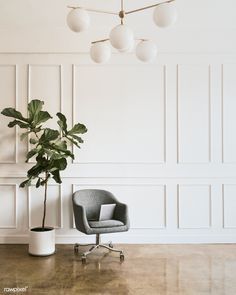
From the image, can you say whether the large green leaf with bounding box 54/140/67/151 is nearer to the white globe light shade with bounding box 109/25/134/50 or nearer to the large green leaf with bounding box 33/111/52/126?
the large green leaf with bounding box 33/111/52/126

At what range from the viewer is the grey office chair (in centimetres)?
436

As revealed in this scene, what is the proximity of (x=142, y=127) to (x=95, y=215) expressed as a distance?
1467mm

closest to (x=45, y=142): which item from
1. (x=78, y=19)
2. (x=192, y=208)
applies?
(x=78, y=19)

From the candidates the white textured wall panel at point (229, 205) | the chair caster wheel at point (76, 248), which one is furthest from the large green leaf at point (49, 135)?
the white textured wall panel at point (229, 205)

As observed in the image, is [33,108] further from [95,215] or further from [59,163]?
[95,215]

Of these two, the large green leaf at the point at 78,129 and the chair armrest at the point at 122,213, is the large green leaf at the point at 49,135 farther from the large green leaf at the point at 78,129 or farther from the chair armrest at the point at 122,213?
the chair armrest at the point at 122,213

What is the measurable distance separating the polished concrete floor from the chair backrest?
1.79ft

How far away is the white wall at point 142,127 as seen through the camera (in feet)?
17.0

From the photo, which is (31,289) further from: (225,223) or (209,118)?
(209,118)

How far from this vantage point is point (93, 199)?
195 inches

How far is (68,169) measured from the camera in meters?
5.18

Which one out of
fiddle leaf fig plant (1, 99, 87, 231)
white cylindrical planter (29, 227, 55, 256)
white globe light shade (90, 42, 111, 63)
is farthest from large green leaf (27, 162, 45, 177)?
white globe light shade (90, 42, 111, 63)

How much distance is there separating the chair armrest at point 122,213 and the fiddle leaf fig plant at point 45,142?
2.83ft

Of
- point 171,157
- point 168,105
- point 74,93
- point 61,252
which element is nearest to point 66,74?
point 74,93
